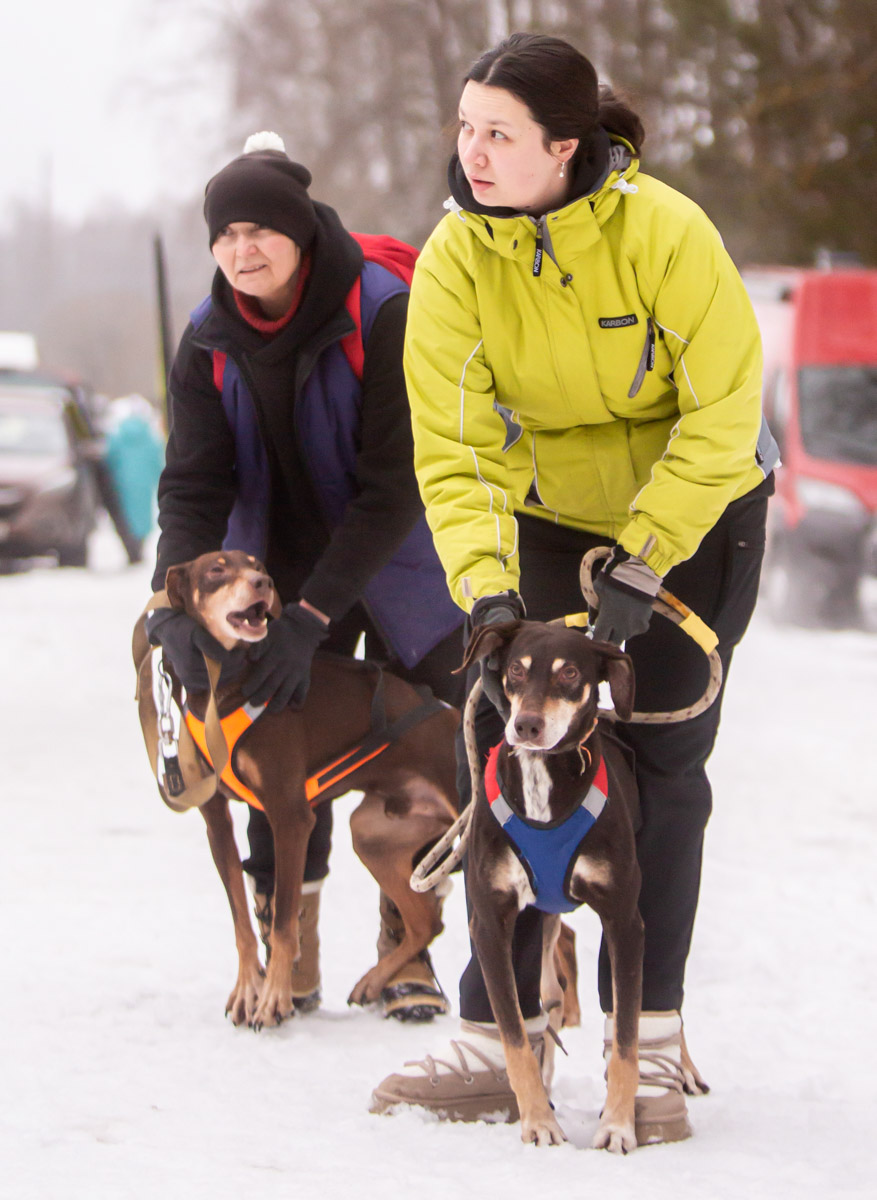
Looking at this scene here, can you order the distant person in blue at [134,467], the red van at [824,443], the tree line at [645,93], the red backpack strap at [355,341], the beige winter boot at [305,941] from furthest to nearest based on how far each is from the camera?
the tree line at [645,93], the distant person in blue at [134,467], the red van at [824,443], the beige winter boot at [305,941], the red backpack strap at [355,341]

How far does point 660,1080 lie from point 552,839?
53cm

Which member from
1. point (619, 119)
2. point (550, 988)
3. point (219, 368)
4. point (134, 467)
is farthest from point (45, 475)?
point (619, 119)

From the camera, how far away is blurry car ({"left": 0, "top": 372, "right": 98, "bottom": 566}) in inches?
540

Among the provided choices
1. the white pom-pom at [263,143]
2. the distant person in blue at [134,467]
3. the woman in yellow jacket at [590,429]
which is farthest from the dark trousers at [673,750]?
the distant person in blue at [134,467]

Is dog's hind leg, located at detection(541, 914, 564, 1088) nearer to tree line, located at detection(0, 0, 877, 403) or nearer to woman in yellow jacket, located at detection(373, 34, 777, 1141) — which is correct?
woman in yellow jacket, located at detection(373, 34, 777, 1141)

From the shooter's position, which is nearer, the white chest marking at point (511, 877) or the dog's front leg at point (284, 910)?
the white chest marking at point (511, 877)

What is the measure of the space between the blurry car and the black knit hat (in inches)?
431

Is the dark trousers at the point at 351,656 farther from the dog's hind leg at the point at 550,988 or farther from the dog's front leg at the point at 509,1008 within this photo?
the dog's front leg at the point at 509,1008

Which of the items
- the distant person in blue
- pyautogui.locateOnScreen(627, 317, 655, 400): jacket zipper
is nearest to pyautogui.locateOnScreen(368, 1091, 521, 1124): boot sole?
pyautogui.locateOnScreen(627, 317, 655, 400): jacket zipper

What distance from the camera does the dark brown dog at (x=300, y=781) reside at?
127 inches

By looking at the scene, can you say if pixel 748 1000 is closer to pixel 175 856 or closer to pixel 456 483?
pixel 456 483

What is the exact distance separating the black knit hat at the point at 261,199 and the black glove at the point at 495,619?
1.08m

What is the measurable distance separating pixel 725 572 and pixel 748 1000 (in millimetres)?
1302

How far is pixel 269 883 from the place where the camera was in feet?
11.7
